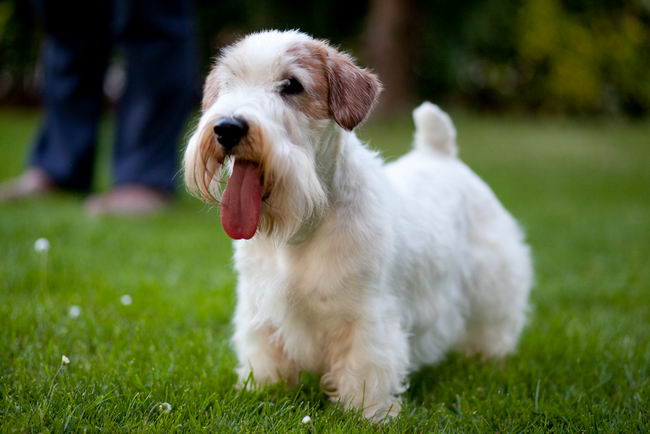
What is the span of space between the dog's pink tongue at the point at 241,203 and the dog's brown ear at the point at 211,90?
18.2 inches

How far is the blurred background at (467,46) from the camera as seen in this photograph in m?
16.1

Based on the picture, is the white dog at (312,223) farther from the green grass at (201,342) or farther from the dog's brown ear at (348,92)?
the green grass at (201,342)

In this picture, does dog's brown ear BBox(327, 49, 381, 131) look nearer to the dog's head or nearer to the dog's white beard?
the dog's head

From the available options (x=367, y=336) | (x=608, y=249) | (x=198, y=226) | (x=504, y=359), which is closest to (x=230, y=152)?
(x=367, y=336)

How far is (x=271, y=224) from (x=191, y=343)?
37.5 inches

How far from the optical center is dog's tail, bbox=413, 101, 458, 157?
380 centimetres

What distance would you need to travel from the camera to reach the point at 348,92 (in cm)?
261

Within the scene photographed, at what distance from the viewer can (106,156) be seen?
35.2ft

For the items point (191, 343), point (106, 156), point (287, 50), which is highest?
point (287, 50)

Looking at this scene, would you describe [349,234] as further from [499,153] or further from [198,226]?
[499,153]

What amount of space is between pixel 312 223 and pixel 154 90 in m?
3.86

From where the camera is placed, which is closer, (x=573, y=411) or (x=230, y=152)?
(x=230, y=152)

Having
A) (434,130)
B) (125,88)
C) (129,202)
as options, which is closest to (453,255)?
(434,130)

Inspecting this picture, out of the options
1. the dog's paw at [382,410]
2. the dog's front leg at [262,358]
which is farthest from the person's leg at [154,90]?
the dog's paw at [382,410]
